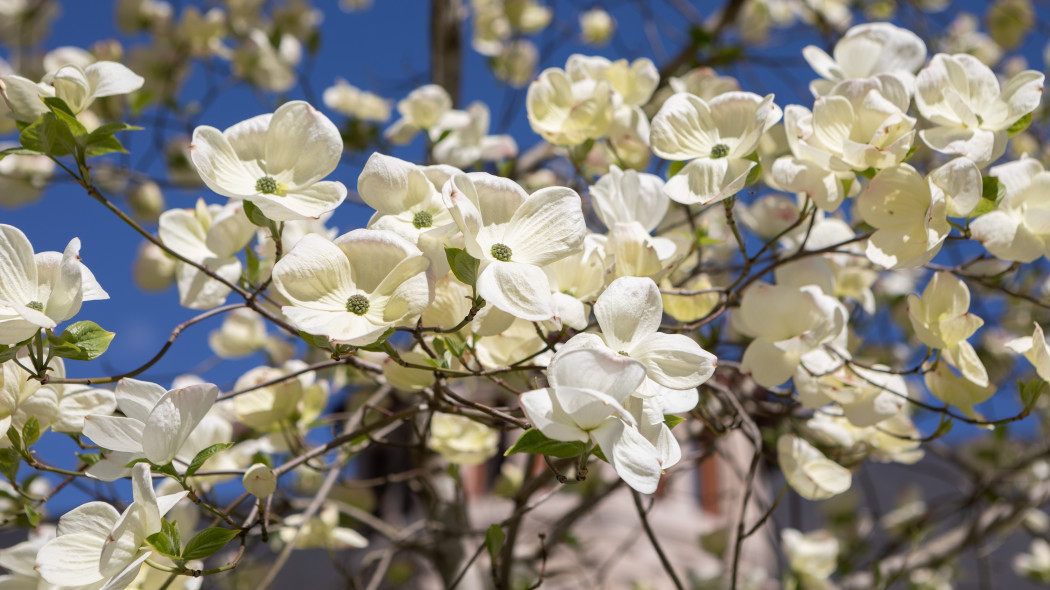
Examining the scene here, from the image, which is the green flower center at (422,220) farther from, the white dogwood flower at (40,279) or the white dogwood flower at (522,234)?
the white dogwood flower at (40,279)

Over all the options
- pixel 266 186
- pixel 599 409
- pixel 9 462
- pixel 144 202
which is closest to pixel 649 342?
pixel 599 409

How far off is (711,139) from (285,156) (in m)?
0.36

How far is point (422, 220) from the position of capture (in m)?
0.57

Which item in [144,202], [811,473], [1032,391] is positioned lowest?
[144,202]

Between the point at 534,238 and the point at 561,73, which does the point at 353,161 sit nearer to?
the point at 561,73

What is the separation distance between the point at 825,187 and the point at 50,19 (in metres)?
2.48

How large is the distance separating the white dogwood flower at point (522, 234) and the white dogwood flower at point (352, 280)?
0.14 ft

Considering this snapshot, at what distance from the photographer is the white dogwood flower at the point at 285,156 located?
58cm

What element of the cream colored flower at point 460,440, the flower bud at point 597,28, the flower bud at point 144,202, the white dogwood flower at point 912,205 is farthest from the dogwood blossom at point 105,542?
the flower bud at point 597,28

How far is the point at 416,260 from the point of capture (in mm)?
507

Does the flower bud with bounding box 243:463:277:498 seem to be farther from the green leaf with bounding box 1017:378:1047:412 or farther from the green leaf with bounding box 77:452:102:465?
the green leaf with bounding box 1017:378:1047:412

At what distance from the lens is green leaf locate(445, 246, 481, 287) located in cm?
51

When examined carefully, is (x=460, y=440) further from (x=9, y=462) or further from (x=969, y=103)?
(x=969, y=103)

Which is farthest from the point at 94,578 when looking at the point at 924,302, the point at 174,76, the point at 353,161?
the point at 174,76
